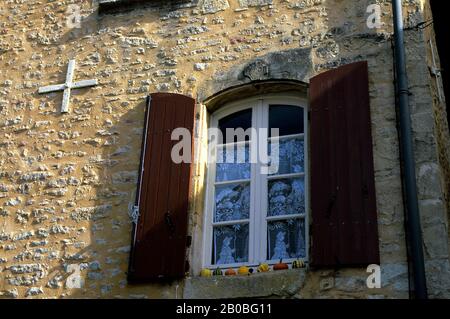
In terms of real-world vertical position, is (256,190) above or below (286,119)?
below

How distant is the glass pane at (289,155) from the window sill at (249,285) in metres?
0.98

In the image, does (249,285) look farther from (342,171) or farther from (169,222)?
(342,171)

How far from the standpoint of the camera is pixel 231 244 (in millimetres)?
6113

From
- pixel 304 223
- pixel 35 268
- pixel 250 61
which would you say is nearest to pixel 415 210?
pixel 304 223

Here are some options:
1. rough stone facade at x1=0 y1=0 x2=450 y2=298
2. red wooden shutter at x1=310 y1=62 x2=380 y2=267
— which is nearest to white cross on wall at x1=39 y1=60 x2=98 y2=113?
rough stone facade at x1=0 y1=0 x2=450 y2=298

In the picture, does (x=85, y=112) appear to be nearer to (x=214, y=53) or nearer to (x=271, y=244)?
(x=214, y=53)

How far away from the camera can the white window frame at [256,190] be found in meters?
5.99

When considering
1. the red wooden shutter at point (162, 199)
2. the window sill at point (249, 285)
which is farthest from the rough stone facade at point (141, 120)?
the red wooden shutter at point (162, 199)

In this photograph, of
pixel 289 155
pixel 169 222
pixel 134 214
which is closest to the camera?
pixel 169 222

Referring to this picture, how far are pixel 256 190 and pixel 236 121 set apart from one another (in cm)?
78

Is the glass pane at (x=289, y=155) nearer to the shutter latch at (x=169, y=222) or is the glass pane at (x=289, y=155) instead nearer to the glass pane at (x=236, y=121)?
the glass pane at (x=236, y=121)

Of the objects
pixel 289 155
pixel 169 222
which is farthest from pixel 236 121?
pixel 169 222

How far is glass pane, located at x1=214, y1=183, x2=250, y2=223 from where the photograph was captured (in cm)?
623

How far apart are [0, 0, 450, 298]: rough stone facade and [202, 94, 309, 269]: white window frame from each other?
0.12 meters
